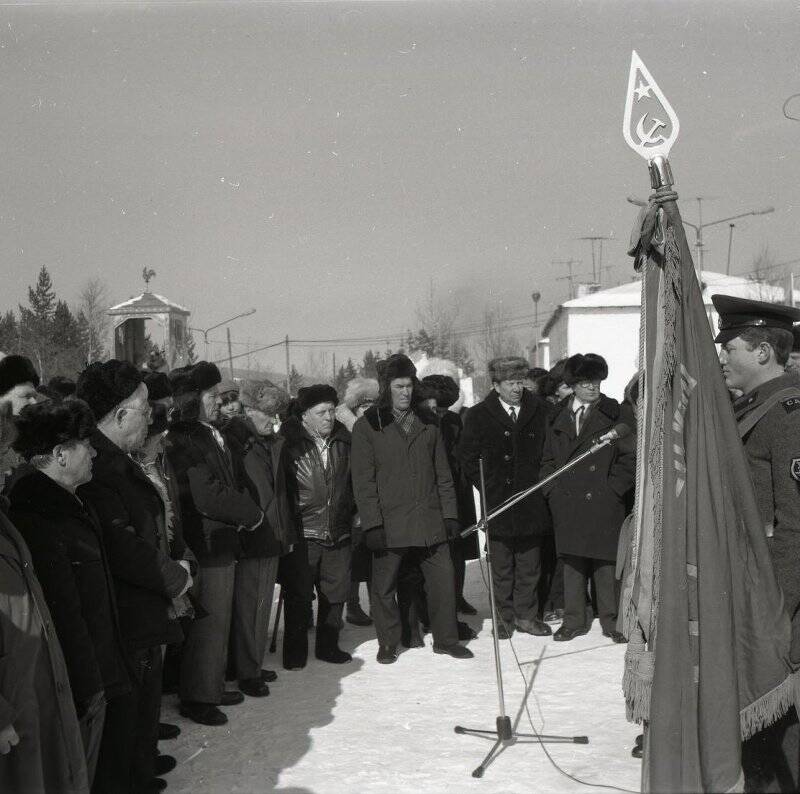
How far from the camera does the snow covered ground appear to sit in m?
4.16

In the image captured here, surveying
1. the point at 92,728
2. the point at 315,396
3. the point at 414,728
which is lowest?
the point at 414,728

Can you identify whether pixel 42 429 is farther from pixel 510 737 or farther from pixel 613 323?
pixel 613 323

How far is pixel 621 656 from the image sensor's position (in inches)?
239

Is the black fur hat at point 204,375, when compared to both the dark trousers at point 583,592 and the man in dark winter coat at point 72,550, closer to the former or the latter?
the man in dark winter coat at point 72,550

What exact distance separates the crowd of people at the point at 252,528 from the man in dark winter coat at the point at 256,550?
14mm

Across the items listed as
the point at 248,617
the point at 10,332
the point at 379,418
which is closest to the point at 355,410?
the point at 379,418

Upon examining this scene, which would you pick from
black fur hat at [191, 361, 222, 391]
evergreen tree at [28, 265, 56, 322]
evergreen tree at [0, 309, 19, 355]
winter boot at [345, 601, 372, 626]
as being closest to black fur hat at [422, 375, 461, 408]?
winter boot at [345, 601, 372, 626]

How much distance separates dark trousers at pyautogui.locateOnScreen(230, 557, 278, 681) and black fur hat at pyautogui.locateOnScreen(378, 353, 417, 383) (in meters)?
1.56

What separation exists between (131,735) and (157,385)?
5.66 feet

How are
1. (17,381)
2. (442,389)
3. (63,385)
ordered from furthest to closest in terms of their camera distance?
1. (442,389)
2. (63,385)
3. (17,381)

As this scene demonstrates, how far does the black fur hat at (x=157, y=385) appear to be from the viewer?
182 inches

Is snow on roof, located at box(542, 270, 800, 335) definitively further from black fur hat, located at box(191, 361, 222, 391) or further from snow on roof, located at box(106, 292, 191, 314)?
black fur hat, located at box(191, 361, 222, 391)

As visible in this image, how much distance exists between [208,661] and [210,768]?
0.75m

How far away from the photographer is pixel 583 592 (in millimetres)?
6742
